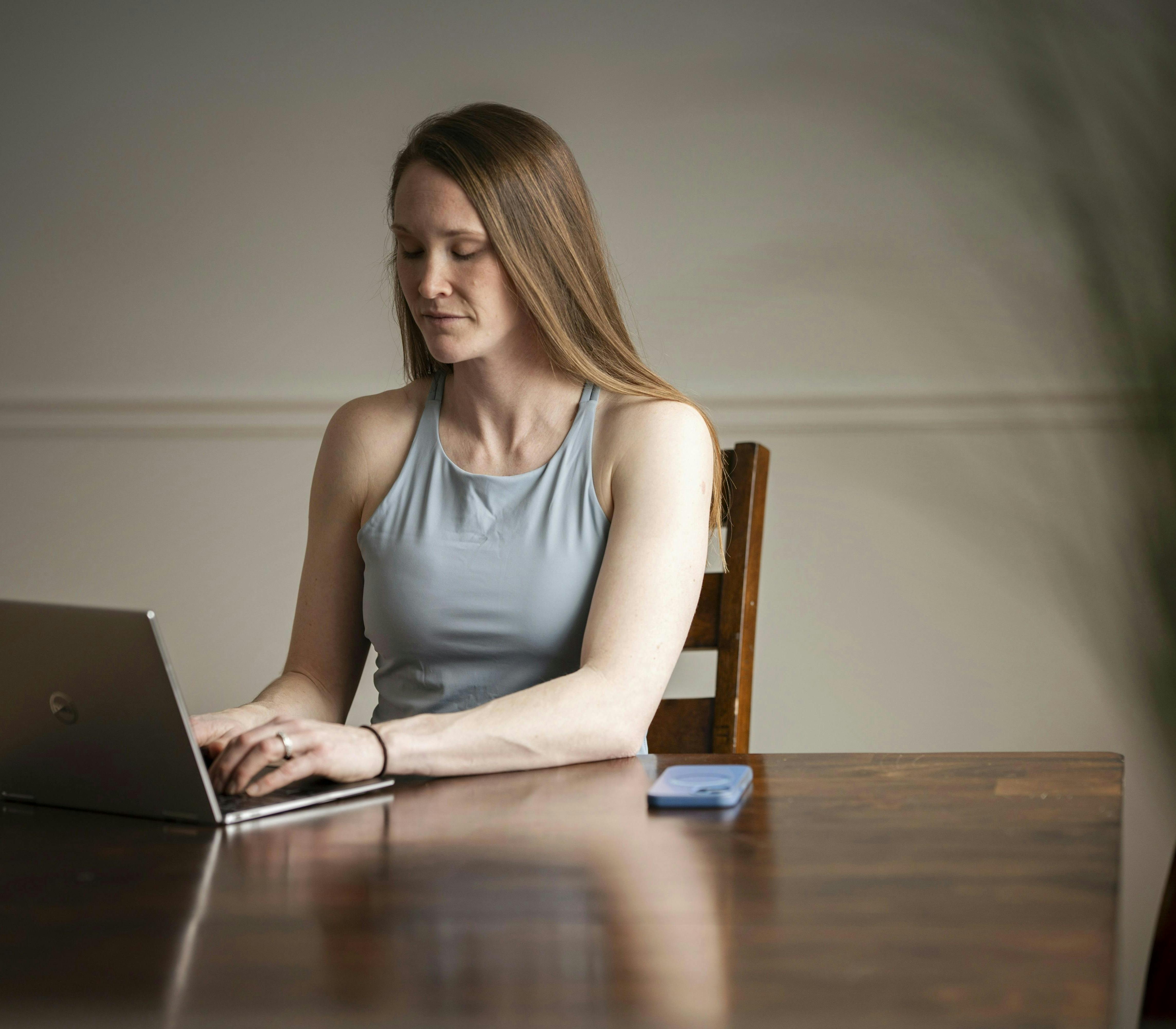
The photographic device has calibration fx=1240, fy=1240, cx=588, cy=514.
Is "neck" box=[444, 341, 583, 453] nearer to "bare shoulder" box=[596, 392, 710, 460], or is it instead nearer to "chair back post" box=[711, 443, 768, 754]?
"bare shoulder" box=[596, 392, 710, 460]

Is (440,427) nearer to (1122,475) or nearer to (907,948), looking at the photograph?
(907,948)

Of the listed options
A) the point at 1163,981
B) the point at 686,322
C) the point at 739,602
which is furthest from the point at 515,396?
the point at 1163,981

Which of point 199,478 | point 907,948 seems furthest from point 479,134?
point 199,478

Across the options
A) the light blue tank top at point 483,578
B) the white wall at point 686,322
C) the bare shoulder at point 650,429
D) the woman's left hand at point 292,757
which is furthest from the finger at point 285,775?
the white wall at point 686,322

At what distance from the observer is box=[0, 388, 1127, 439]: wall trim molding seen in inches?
83.9

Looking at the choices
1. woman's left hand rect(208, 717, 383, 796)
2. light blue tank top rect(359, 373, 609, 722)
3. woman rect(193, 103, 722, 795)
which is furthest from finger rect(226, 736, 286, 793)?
light blue tank top rect(359, 373, 609, 722)

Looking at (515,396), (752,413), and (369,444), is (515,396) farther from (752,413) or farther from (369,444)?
(752,413)

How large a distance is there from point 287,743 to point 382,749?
8 centimetres

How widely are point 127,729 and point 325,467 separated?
2.18 ft

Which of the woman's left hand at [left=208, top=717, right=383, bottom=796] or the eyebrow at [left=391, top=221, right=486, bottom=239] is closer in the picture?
the woman's left hand at [left=208, top=717, right=383, bottom=796]

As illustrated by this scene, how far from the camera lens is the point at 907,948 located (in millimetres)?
522

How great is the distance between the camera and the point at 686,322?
221 centimetres

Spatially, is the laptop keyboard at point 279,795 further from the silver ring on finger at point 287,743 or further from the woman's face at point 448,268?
the woman's face at point 448,268

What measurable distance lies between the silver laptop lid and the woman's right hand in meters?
0.10
